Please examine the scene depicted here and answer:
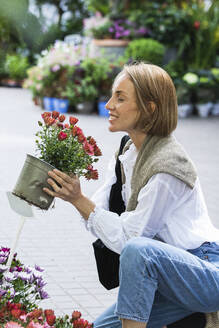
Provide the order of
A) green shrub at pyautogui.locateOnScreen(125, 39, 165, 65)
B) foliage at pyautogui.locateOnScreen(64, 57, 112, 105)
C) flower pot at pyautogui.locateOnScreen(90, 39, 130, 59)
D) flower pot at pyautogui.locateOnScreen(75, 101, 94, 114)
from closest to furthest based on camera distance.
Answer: foliage at pyautogui.locateOnScreen(64, 57, 112, 105), flower pot at pyautogui.locateOnScreen(75, 101, 94, 114), green shrub at pyautogui.locateOnScreen(125, 39, 165, 65), flower pot at pyautogui.locateOnScreen(90, 39, 130, 59)

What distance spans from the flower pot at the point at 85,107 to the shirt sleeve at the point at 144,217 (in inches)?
463

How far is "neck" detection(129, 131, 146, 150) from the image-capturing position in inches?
105

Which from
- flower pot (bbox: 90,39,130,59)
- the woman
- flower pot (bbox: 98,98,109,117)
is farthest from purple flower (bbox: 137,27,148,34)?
the woman

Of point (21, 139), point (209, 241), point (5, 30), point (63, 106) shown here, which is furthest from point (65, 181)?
point (5, 30)

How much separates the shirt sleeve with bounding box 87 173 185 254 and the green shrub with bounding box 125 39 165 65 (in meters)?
12.6

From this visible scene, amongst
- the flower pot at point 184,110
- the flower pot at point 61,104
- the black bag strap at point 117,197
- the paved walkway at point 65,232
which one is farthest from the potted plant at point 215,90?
the black bag strap at point 117,197

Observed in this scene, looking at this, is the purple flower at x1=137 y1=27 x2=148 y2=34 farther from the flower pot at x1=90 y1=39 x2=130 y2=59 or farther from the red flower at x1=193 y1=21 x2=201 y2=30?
the red flower at x1=193 y1=21 x2=201 y2=30

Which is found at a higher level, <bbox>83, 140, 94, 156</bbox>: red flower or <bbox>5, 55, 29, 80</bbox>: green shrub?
<bbox>83, 140, 94, 156</bbox>: red flower

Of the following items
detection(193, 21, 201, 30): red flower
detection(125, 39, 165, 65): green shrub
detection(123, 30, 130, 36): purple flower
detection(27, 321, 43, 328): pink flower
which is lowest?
detection(125, 39, 165, 65): green shrub

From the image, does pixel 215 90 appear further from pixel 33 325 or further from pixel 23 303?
pixel 33 325

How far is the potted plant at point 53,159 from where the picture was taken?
2.38 metres

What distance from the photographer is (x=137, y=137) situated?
2684 millimetres

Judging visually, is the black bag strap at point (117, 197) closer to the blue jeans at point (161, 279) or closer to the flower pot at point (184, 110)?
the blue jeans at point (161, 279)

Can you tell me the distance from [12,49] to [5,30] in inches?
33.3
